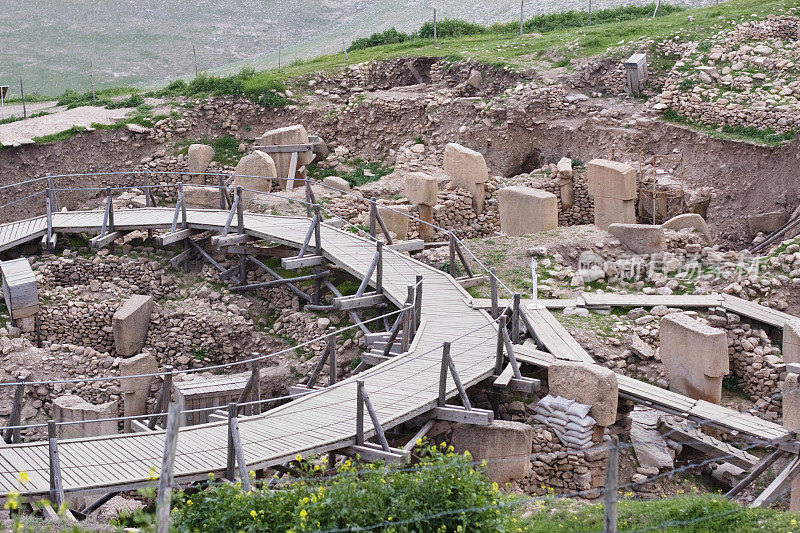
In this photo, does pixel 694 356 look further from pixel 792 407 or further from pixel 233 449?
pixel 233 449

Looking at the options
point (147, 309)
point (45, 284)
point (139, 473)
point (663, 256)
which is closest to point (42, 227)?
point (45, 284)

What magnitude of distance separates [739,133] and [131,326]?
521 inches

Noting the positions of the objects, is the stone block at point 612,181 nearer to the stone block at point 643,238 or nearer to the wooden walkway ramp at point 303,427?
the stone block at point 643,238

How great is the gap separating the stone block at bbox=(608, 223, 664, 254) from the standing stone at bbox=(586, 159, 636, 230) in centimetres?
141

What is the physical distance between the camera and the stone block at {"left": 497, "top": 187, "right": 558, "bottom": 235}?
59.7ft

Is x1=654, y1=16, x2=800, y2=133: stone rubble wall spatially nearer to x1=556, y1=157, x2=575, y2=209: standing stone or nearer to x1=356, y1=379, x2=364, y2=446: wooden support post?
x1=556, y1=157, x2=575, y2=209: standing stone

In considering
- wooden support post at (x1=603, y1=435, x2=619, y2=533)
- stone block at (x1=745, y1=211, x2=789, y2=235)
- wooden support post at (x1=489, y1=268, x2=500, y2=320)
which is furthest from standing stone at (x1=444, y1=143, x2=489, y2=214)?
wooden support post at (x1=603, y1=435, x2=619, y2=533)

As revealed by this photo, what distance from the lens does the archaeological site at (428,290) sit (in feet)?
32.2

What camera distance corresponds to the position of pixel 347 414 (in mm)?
11320

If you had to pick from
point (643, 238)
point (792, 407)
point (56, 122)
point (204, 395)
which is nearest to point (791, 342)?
point (792, 407)

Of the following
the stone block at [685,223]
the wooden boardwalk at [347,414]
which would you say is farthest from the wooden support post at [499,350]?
the stone block at [685,223]

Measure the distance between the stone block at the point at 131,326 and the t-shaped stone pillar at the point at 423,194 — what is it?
17.9 feet

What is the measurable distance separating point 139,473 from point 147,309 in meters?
7.60

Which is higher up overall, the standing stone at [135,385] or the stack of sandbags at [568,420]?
the stack of sandbags at [568,420]
